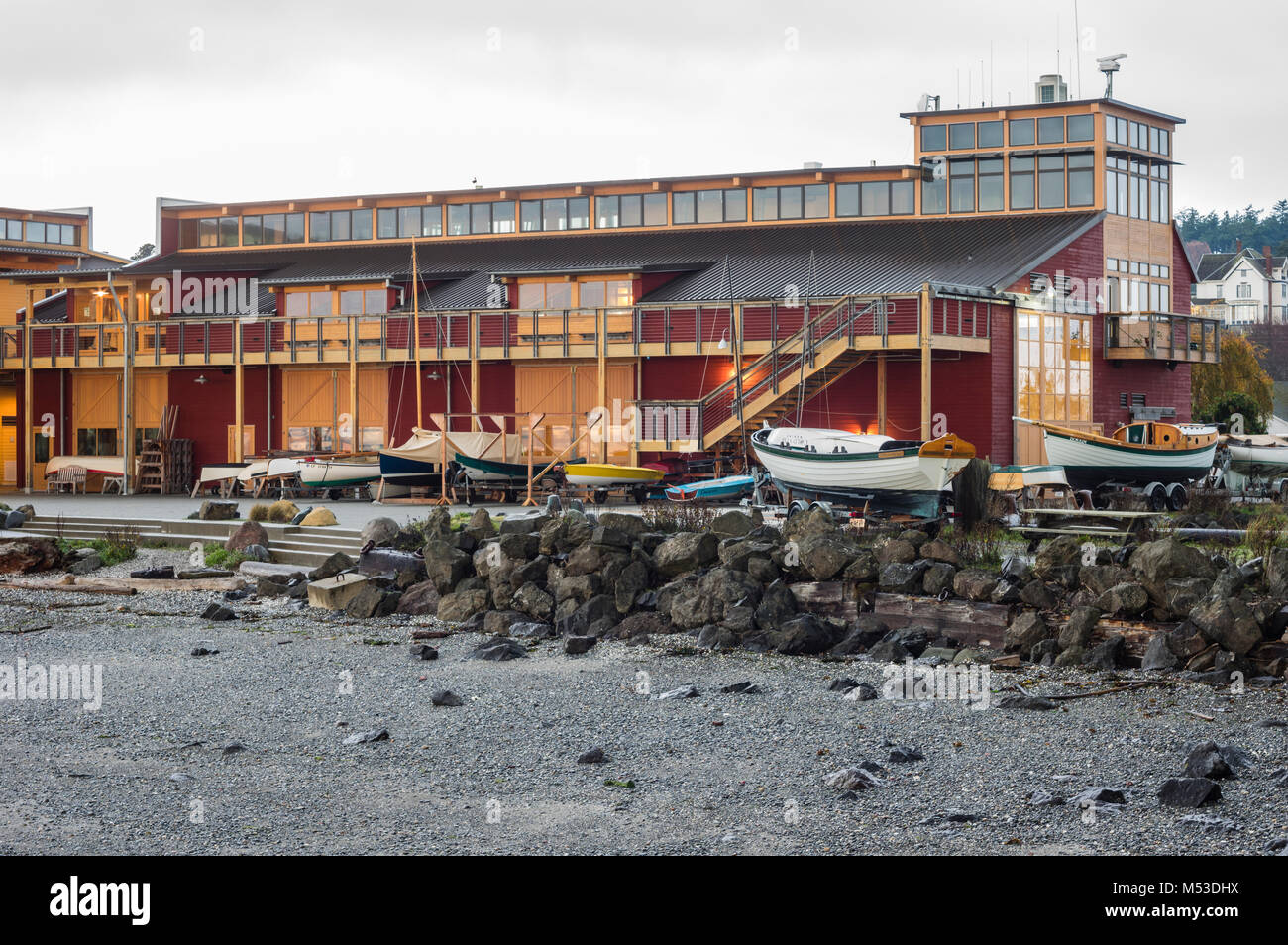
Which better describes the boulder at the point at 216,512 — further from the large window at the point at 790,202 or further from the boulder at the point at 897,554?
the large window at the point at 790,202

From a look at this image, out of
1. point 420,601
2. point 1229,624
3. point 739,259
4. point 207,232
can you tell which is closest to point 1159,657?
point 1229,624

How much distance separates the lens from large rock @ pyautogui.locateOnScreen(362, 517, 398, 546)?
2348 centimetres

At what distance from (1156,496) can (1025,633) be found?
14.5 m

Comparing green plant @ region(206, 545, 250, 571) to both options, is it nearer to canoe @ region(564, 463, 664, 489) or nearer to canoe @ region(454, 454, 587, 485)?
canoe @ region(564, 463, 664, 489)

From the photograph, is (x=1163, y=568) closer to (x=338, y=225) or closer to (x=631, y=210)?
(x=631, y=210)

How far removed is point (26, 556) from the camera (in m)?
25.4

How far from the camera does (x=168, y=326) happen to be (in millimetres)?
45125

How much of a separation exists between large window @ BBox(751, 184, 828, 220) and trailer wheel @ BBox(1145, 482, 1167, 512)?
711 inches

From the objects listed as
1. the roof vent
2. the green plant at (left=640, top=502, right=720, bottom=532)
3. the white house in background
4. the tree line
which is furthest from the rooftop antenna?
the tree line

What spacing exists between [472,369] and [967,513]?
21374 mm

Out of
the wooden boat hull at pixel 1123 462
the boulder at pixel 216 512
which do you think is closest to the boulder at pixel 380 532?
the boulder at pixel 216 512

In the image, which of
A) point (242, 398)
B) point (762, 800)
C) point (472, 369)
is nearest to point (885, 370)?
point (472, 369)

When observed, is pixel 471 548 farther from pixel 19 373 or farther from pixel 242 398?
pixel 19 373

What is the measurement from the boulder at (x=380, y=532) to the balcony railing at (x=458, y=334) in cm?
1556
